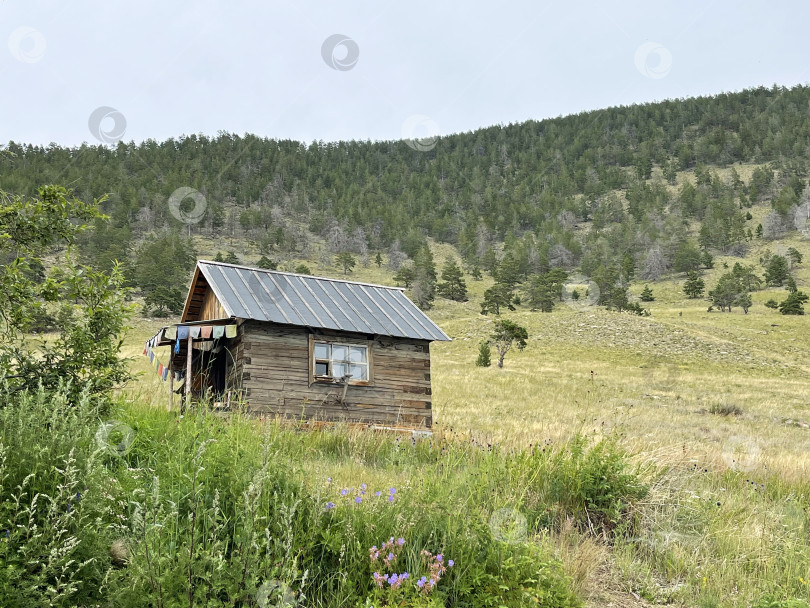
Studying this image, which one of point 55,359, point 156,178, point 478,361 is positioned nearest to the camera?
point 55,359

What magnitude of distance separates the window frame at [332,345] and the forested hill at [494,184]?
57.5 m

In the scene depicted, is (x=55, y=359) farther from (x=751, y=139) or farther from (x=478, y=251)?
(x=751, y=139)

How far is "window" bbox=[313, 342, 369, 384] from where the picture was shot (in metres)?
15.7

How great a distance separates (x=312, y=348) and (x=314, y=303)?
57.0 inches

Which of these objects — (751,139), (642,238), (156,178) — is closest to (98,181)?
(156,178)

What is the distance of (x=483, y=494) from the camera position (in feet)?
19.0

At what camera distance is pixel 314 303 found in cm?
1666

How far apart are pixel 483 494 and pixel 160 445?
2860mm

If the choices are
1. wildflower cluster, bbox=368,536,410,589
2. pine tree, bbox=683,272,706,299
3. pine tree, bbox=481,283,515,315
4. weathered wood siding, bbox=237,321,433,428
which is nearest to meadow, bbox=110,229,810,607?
wildflower cluster, bbox=368,536,410,589

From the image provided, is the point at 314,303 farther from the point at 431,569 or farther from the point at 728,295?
the point at 728,295

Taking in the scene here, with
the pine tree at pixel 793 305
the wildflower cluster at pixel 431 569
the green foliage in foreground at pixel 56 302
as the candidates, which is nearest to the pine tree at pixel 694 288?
the pine tree at pixel 793 305

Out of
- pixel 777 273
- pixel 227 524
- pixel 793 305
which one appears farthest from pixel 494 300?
pixel 227 524

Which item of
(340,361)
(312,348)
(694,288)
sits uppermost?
(694,288)

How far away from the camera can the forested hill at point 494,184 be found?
97.8m
